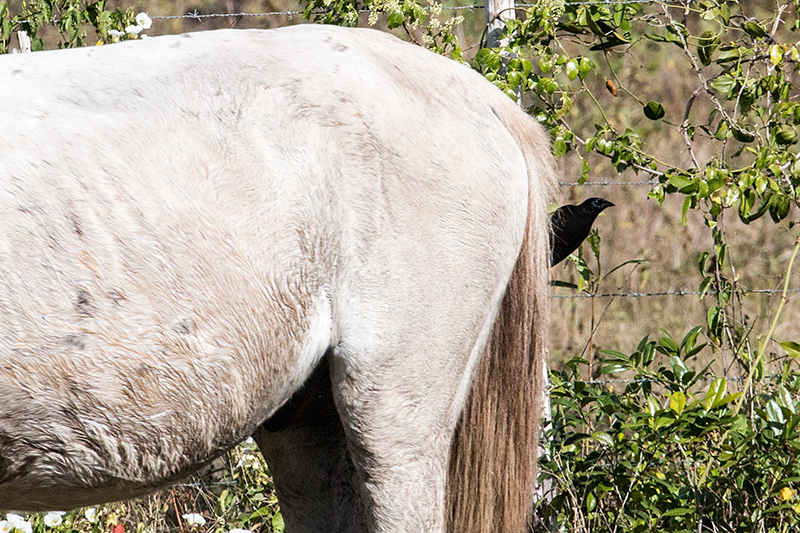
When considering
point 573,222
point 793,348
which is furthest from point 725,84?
point 793,348

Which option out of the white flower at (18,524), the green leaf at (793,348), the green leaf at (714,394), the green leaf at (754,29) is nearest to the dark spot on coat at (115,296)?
the white flower at (18,524)

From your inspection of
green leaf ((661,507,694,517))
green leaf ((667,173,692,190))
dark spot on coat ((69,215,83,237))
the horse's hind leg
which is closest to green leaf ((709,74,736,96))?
green leaf ((667,173,692,190))

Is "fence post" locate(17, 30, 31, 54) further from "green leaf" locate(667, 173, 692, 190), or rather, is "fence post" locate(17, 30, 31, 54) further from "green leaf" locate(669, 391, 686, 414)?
"green leaf" locate(669, 391, 686, 414)

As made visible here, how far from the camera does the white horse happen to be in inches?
47.6

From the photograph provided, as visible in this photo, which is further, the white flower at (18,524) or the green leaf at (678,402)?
the green leaf at (678,402)

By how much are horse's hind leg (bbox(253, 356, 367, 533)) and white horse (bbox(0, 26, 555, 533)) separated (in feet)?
0.11

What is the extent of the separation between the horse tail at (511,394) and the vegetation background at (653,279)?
488mm

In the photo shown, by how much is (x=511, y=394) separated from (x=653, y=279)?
6.20ft

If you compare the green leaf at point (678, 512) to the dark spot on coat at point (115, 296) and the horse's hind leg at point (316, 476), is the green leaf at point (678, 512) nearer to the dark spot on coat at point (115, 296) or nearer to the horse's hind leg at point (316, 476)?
the horse's hind leg at point (316, 476)

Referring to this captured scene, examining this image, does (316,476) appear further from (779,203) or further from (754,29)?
(754,29)

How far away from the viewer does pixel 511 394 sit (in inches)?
72.1

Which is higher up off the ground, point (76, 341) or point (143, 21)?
point (143, 21)

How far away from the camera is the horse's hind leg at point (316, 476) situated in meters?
1.86

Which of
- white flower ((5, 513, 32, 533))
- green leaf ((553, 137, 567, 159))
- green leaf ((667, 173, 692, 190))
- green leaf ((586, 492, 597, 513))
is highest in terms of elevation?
green leaf ((553, 137, 567, 159))
